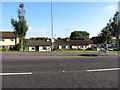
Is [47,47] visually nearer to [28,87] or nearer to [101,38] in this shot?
[101,38]

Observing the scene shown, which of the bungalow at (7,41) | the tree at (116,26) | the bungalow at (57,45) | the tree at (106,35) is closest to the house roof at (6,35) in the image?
the bungalow at (7,41)

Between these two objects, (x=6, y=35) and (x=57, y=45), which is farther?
(x=57, y=45)

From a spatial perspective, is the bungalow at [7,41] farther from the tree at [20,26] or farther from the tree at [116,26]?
the tree at [116,26]

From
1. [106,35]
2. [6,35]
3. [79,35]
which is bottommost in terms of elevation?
[106,35]

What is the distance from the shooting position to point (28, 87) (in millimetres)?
3666

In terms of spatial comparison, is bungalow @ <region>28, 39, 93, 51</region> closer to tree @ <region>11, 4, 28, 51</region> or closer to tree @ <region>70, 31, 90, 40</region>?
tree @ <region>11, 4, 28, 51</region>

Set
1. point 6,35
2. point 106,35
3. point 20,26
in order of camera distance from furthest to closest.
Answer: point 6,35
point 106,35
point 20,26

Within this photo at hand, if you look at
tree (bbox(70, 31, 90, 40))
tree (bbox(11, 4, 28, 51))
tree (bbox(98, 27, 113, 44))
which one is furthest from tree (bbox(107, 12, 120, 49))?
tree (bbox(70, 31, 90, 40))

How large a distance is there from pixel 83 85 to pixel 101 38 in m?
47.1

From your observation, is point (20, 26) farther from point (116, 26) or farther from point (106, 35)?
point (116, 26)

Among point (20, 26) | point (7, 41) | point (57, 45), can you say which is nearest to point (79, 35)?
point (57, 45)

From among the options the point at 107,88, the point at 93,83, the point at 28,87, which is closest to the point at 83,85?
the point at 93,83

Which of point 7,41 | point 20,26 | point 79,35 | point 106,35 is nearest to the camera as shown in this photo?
point 20,26

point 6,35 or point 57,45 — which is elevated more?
point 6,35
